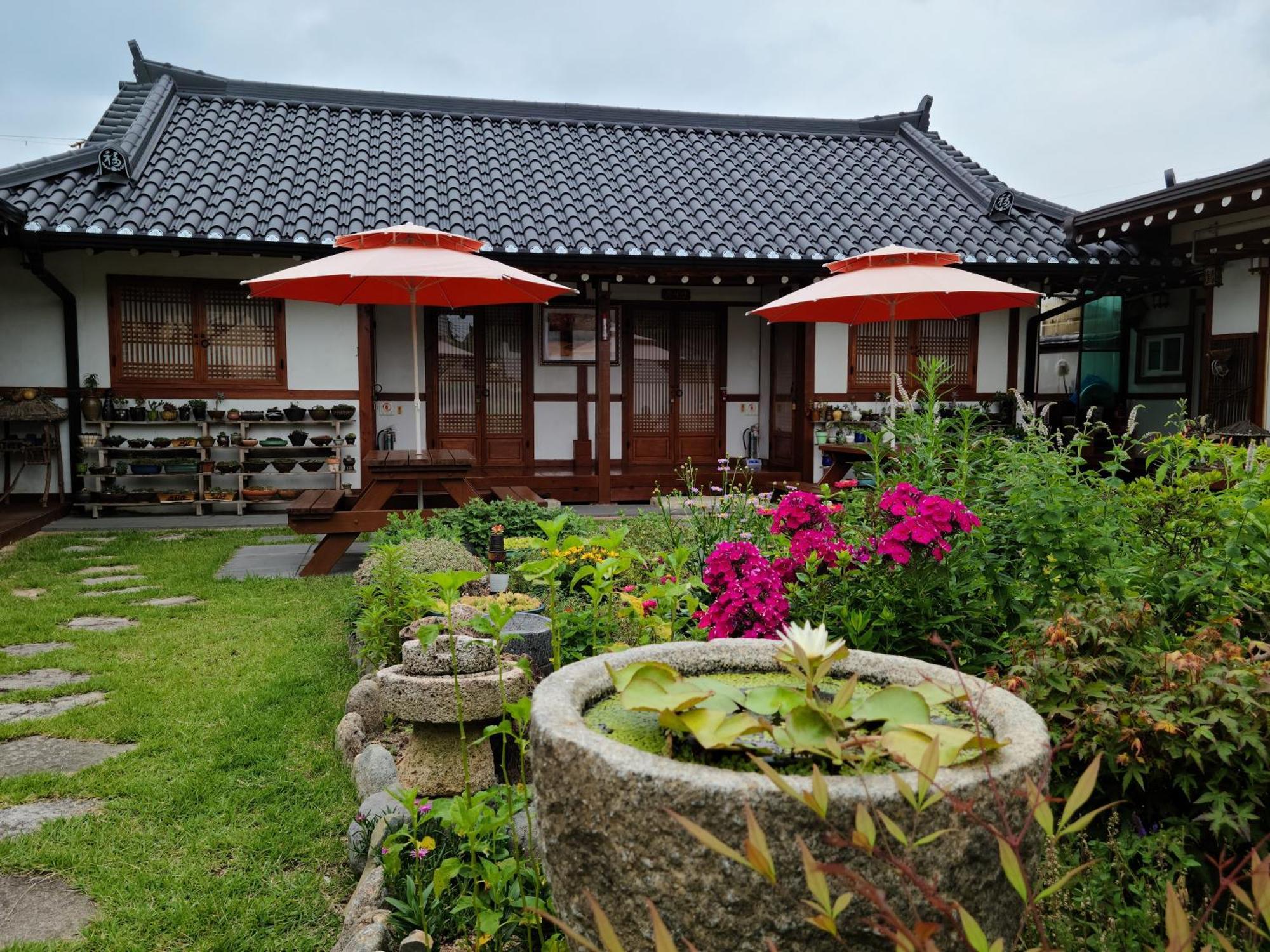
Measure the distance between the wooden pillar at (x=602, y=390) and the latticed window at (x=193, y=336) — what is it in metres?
3.29

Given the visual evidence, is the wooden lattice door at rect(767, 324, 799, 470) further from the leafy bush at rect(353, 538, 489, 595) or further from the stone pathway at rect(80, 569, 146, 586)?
the stone pathway at rect(80, 569, 146, 586)

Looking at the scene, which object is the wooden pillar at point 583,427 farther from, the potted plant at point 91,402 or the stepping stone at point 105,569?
the stepping stone at point 105,569

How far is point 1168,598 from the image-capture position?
8.16 ft

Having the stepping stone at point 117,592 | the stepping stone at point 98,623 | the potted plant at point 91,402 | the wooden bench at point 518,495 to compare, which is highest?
the potted plant at point 91,402

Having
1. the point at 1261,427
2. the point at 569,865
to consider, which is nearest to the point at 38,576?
the point at 569,865

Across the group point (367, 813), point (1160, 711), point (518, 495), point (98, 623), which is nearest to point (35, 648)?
point (98, 623)

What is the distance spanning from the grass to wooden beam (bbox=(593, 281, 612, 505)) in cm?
472

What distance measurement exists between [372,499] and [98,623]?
6.62ft

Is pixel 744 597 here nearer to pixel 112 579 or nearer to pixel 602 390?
pixel 112 579

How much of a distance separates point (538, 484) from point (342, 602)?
15.2ft

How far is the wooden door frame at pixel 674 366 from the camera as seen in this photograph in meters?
11.4

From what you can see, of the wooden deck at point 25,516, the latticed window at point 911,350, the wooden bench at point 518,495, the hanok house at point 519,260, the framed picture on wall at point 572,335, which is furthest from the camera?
the framed picture on wall at point 572,335

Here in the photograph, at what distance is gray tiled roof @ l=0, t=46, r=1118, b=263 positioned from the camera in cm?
917

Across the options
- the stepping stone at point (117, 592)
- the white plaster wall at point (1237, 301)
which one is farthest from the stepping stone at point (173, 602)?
the white plaster wall at point (1237, 301)
